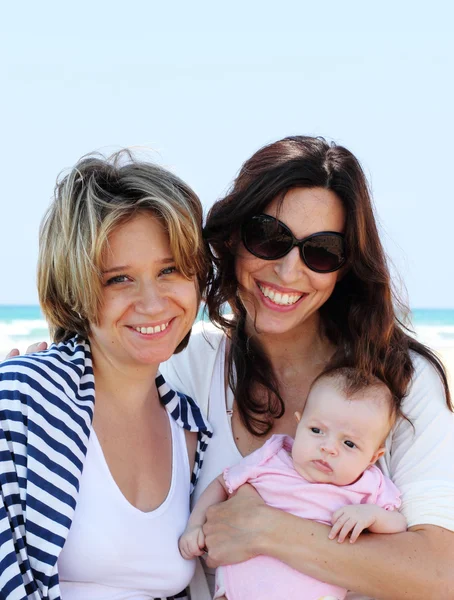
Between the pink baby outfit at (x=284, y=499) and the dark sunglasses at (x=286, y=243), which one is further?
the dark sunglasses at (x=286, y=243)

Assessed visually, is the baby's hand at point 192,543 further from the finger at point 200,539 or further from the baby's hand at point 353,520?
the baby's hand at point 353,520

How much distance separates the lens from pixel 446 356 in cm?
2297

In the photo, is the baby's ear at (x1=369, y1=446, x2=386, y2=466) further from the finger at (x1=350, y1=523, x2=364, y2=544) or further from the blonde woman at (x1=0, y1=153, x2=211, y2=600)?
the blonde woman at (x1=0, y1=153, x2=211, y2=600)

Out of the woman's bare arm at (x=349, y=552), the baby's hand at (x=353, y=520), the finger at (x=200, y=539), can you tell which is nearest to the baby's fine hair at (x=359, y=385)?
the baby's hand at (x=353, y=520)

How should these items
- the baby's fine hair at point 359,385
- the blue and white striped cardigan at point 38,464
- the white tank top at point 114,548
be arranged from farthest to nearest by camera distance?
1. the baby's fine hair at point 359,385
2. the white tank top at point 114,548
3. the blue and white striped cardigan at point 38,464

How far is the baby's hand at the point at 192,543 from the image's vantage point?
3461mm

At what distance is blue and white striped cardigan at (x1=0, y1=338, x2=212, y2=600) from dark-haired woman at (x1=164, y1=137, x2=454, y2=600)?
2.59 ft

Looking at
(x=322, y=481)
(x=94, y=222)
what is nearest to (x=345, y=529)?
(x=322, y=481)

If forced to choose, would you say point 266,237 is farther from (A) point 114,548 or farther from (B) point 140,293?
(A) point 114,548

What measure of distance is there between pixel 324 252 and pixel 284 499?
1.24 meters

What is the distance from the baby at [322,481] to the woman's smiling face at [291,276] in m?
0.47

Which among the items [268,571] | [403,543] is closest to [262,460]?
[268,571]

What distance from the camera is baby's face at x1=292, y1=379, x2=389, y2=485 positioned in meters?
3.58

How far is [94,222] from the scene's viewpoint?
3.31 m
